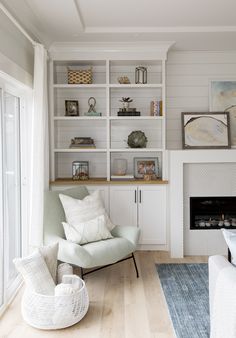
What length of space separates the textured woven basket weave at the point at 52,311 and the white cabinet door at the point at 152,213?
1858mm

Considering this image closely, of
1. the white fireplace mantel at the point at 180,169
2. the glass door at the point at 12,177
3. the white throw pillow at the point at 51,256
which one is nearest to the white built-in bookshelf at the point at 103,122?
the white fireplace mantel at the point at 180,169

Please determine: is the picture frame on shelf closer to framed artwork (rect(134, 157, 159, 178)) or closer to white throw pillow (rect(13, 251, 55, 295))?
framed artwork (rect(134, 157, 159, 178))

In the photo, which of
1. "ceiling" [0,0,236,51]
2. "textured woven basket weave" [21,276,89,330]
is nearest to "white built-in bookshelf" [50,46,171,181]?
"ceiling" [0,0,236,51]

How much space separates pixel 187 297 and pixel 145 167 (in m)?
1.86

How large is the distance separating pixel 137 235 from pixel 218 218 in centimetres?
133

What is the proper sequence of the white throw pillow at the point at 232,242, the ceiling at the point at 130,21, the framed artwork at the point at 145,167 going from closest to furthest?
the white throw pillow at the point at 232,242 < the ceiling at the point at 130,21 < the framed artwork at the point at 145,167

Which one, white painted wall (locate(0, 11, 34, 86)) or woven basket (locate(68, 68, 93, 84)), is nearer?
white painted wall (locate(0, 11, 34, 86))

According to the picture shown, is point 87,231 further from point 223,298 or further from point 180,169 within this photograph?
point 223,298

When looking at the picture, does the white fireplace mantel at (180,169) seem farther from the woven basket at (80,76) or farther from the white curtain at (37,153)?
the white curtain at (37,153)

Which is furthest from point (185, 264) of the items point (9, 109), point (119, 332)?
point (9, 109)

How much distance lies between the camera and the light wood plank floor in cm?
264

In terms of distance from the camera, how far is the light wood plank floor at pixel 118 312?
2643 millimetres

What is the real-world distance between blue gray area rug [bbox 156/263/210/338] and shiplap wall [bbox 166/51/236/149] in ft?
5.30

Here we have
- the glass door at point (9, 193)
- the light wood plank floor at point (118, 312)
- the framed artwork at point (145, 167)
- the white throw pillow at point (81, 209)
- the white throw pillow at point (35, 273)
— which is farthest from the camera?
the framed artwork at point (145, 167)
